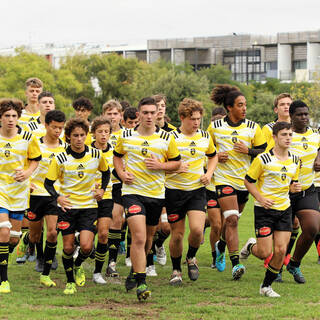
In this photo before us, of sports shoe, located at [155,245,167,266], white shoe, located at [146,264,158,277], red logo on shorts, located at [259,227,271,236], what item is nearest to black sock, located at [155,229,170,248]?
sports shoe, located at [155,245,167,266]

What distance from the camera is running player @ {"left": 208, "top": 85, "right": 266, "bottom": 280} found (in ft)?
36.9

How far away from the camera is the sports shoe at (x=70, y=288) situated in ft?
32.9

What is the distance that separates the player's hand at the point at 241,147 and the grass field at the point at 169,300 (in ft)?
6.32

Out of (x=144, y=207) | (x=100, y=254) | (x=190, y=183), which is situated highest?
(x=190, y=183)

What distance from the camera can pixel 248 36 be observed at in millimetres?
123125

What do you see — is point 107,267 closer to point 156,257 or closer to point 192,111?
point 156,257

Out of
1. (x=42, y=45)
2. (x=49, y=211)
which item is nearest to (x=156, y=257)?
(x=49, y=211)

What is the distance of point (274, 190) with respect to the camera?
10.0 m

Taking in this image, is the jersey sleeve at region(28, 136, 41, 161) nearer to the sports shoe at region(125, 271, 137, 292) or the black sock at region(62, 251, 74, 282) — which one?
the black sock at region(62, 251, 74, 282)

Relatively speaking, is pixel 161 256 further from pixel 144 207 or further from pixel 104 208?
pixel 144 207

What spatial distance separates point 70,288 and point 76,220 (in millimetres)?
926

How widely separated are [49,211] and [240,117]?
3.23m

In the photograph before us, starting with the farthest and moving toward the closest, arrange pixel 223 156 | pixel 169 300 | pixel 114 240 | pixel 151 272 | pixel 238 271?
1. pixel 114 240
2. pixel 151 272
3. pixel 223 156
4. pixel 238 271
5. pixel 169 300

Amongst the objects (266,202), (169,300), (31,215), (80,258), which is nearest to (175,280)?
(169,300)
